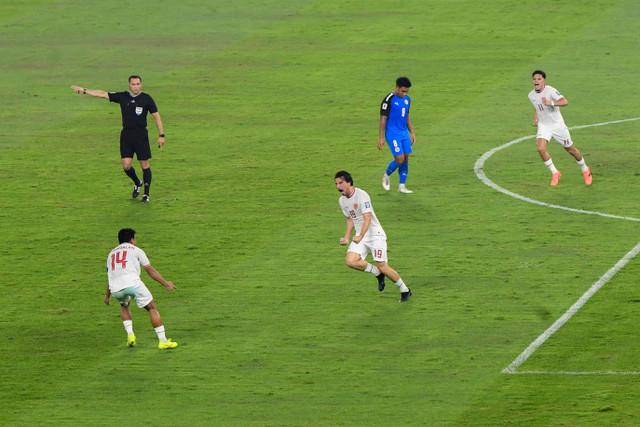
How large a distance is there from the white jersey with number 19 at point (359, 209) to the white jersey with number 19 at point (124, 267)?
11.4 feet

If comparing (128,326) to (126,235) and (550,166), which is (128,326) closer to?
(126,235)

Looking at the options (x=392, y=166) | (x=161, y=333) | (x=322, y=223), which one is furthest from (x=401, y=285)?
(x=392, y=166)

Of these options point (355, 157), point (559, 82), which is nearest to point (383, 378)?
point (355, 157)

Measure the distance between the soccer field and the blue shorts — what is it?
0.98m

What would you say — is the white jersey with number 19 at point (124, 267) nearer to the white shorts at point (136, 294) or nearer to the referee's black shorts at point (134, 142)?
the white shorts at point (136, 294)

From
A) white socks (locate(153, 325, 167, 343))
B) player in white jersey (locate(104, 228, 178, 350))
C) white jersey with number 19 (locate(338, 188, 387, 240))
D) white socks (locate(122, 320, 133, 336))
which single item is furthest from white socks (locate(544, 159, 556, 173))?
white socks (locate(122, 320, 133, 336))

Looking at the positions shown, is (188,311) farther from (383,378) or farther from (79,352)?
(383,378)

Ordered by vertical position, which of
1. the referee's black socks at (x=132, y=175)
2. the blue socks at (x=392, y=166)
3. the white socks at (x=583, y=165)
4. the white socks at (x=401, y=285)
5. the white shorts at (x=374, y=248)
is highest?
the referee's black socks at (x=132, y=175)

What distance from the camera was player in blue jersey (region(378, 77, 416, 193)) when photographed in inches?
1029

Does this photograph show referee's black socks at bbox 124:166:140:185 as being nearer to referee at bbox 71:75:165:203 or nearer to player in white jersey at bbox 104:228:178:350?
referee at bbox 71:75:165:203

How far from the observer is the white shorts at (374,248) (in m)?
20.5

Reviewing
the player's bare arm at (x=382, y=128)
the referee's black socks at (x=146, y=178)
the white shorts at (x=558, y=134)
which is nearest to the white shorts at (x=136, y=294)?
the referee's black socks at (x=146, y=178)

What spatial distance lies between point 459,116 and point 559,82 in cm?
469

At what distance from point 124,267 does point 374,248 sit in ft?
13.4
